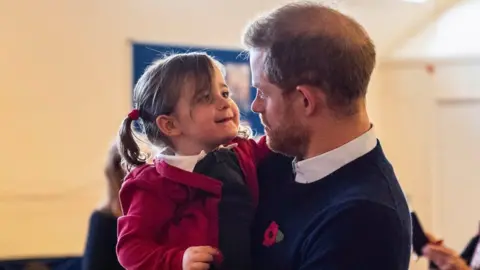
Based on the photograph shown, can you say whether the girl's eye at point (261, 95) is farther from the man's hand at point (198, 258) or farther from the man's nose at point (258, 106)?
the man's hand at point (198, 258)

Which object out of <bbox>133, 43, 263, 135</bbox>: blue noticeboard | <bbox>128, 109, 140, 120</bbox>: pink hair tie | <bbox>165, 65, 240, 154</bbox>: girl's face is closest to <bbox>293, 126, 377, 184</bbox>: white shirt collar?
<bbox>165, 65, 240, 154</bbox>: girl's face

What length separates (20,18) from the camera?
121 inches

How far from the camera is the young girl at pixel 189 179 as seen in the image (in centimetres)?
130

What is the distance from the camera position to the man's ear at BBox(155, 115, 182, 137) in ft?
4.66

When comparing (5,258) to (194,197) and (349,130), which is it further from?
(349,130)

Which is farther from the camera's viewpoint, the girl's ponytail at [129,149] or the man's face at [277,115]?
the girl's ponytail at [129,149]

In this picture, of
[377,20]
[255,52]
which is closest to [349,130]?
[255,52]

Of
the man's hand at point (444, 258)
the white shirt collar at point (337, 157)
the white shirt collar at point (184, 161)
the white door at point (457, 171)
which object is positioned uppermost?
the white shirt collar at point (337, 157)

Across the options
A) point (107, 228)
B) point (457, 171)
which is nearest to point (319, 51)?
point (107, 228)

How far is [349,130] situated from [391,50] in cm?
299

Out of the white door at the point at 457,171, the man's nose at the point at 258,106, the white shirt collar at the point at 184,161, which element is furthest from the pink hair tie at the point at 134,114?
the white door at the point at 457,171

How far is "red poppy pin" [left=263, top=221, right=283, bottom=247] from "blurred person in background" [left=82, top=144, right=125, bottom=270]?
84 centimetres

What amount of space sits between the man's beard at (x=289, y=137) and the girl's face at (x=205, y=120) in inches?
5.1

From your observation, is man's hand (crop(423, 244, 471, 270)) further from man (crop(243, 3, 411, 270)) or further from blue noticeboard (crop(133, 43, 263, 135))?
blue noticeboard (crop(133, 43, 263, 135))
